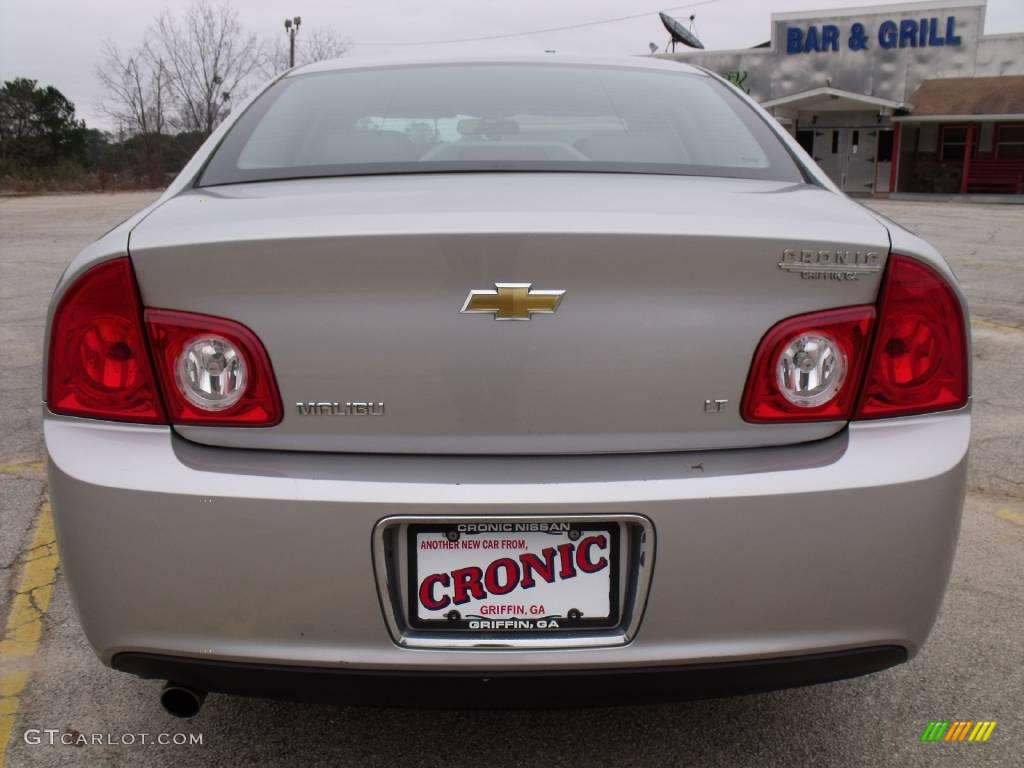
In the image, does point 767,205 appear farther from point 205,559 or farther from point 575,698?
point 205,559

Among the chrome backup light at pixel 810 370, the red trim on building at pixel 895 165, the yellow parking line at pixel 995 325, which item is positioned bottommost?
the red trim on building at pixel 895 165

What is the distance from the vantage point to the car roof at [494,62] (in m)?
2.78

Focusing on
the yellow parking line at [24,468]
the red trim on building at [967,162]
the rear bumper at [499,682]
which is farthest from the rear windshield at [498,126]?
the red trim on building at [967,162]

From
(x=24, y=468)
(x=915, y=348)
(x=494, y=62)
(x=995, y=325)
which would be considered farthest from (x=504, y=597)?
(x=995, y=325)

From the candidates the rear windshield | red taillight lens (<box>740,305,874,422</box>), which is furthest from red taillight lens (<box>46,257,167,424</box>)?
red taillight lens (<box>740,305,874,422</box>)

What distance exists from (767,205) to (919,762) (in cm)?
124

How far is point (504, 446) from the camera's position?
1.62 metres

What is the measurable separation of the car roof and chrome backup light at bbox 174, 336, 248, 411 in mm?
1401

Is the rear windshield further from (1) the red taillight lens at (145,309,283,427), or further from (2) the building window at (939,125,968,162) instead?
(2) the building window at (939,125,968,162)

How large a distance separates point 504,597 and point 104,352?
2.62ft

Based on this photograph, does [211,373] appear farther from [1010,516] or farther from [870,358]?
[1010,516]

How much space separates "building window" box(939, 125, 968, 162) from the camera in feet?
97.4

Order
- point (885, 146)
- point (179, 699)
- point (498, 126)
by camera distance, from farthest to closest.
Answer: point (885, 146) < point (498, 126) < point (179, 699)

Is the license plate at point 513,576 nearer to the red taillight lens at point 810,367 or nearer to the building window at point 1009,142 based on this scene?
the red taillight lens at point 810,367
